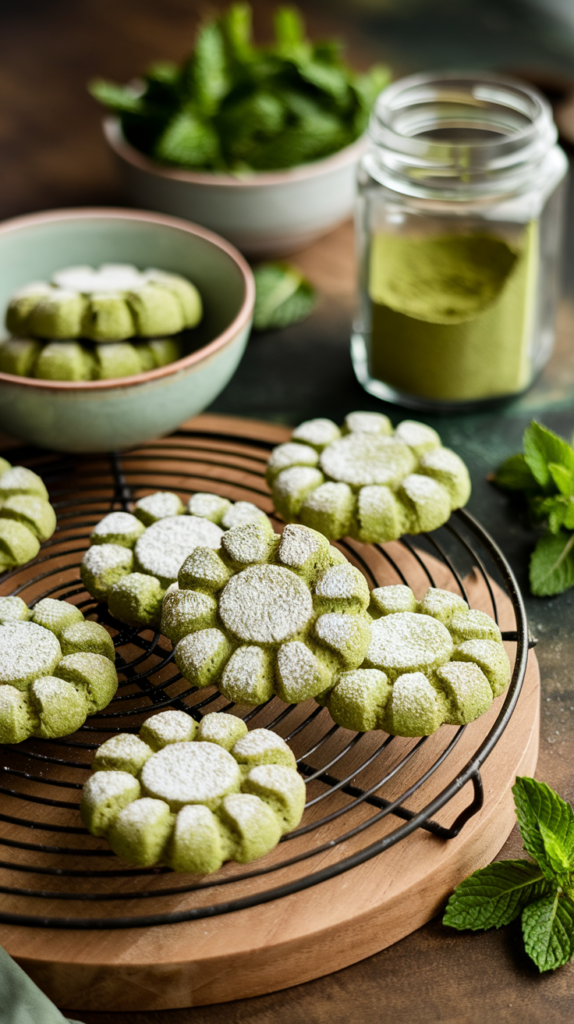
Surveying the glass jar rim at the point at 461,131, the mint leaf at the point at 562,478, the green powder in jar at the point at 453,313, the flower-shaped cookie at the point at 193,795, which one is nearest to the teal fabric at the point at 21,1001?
the flower-shaped cookie at the point at 193,795

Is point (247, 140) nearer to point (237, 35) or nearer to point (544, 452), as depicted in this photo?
point (237, 35)

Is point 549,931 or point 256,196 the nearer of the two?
point 549,931

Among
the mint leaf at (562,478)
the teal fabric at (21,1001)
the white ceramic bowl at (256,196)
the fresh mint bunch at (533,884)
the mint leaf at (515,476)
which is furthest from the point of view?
the white ceramic bowl at (256,196)

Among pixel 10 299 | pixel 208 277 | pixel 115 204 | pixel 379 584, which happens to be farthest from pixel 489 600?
pixel 115 204

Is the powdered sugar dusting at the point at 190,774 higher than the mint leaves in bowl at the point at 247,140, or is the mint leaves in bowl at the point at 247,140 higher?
the mint leaves in bowl at the point at 247,140

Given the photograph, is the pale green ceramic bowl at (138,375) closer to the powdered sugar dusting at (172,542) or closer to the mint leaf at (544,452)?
the powdered sugar dusting at (172,542)

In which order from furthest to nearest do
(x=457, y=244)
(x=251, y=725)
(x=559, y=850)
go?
1. (x=457, y=244)
2. (x=251, y=725)
3. (x=559, y=850)

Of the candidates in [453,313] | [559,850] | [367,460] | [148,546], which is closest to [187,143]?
[453,313]
